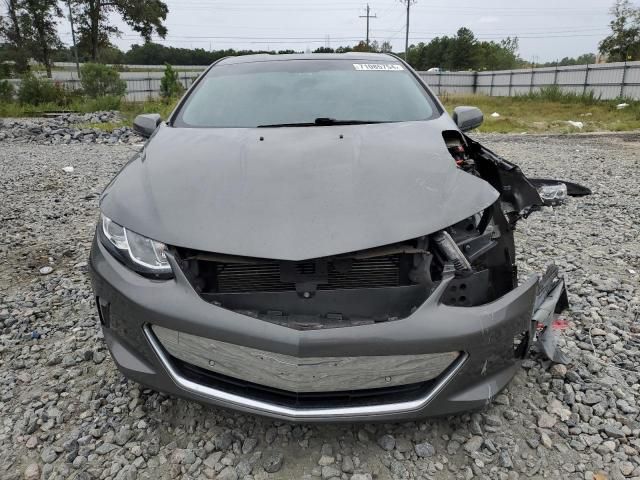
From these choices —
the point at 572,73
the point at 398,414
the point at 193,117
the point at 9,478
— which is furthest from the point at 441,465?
the point at 572,73

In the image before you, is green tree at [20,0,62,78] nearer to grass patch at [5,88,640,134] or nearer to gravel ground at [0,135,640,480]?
grass patch at [5,88,640,134]

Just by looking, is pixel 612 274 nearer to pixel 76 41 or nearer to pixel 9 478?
pixel 9 478

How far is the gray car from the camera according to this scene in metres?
1.51

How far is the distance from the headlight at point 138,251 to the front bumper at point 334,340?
1.5 inches

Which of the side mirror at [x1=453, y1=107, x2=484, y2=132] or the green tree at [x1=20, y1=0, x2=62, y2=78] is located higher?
the green tree at [x1=20, y1=0, x2=62, y2=78]

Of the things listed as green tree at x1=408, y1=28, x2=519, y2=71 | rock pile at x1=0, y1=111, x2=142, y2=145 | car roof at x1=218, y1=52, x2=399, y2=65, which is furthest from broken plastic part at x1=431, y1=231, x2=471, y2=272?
green tree at x1=408, y1=28, x2=519, y2=71

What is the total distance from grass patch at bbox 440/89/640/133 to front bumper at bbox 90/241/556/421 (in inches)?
496

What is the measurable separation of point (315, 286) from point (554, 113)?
19.4m

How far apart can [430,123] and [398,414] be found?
1.59m

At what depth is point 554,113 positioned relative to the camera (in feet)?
59.9

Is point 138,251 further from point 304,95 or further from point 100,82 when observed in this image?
point 100,82

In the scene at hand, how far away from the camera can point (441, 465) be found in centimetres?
171

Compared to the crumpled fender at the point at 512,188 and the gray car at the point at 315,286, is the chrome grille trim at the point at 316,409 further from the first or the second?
the crumpled fender at the point at 512,188

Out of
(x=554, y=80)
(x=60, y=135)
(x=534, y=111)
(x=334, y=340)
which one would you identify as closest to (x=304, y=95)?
(x=334, y=340)
